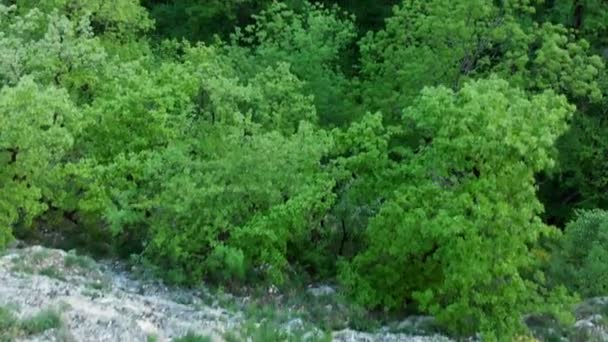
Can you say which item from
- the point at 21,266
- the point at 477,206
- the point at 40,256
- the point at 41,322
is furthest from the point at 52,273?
the point at 477,206

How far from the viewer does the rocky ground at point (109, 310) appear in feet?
44.3

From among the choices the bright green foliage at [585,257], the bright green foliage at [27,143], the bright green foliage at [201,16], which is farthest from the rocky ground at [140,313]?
the bright green foliage at [201,16]

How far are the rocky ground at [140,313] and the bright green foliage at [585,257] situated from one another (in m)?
1.00

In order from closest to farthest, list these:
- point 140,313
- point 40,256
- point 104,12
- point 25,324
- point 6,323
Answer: point 6,323, point 25,324, point 140,313, point 40,256, point 104,12

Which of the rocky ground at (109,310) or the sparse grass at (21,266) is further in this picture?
the sparse grass at (21,266)

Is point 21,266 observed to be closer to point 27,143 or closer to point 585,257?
point 27,143

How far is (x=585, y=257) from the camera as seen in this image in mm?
22969

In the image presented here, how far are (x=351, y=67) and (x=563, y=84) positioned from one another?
36.6ft

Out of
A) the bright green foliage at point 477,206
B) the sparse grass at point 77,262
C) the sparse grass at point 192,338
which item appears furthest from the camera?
the sparse grass at point 77,262

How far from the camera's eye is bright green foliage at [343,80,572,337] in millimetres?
17891

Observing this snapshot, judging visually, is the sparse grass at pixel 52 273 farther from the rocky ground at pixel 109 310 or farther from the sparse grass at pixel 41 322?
the sparse grass at pixel 41 322

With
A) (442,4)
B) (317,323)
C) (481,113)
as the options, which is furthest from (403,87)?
(317,323)

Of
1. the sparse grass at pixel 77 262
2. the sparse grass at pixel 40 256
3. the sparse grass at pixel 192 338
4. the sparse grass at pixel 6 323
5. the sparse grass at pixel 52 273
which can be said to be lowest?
the sparse grass at pixel 77 262

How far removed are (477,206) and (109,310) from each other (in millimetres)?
7182
